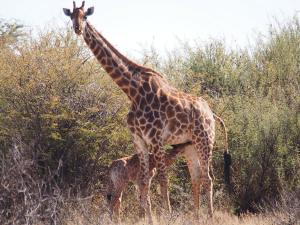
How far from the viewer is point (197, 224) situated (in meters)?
10.3

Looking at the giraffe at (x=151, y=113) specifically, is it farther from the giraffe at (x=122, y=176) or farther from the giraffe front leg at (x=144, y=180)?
the giraffe at (x=122, y=176)

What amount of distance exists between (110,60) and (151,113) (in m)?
1.04

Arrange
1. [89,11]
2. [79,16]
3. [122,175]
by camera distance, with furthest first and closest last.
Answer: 1. [122,175]
2. [89,11]
3. [79,16]

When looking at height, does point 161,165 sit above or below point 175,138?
below

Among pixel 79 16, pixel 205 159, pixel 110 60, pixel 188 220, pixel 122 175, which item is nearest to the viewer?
pixel 188 220

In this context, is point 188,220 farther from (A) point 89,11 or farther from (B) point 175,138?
(A) point 89,11

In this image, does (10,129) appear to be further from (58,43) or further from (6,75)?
(58,43)

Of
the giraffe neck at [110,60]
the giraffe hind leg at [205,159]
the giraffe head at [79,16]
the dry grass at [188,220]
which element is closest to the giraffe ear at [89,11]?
the giraffe head at [79,16]

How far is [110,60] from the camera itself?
35.9 ft

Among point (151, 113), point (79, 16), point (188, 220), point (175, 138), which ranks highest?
point (79, 16)

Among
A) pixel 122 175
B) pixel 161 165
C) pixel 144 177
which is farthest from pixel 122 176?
pixel 161 165

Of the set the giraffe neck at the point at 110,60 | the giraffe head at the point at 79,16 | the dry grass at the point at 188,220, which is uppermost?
the giraffe head at the point at 79,16

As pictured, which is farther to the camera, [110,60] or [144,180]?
[110,60]

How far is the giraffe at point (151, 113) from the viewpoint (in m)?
10.7
